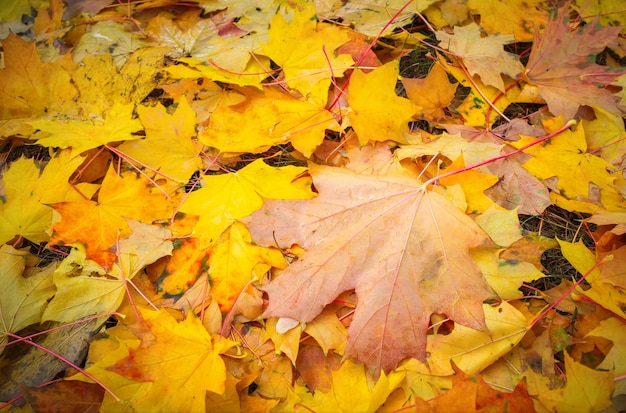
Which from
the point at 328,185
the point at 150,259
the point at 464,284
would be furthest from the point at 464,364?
the point at 150,259

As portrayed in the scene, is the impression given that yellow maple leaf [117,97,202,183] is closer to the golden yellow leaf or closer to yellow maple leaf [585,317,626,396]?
the golden yellow leaf

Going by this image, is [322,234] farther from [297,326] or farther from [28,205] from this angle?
[28,205]

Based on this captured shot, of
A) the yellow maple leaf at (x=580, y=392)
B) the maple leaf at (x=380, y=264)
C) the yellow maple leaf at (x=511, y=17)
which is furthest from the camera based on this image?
the yellow maple leaf at (x=511, y=17)

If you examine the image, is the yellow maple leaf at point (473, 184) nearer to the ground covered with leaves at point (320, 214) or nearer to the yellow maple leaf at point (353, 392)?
the ground covered with leaves at point (320, 214)

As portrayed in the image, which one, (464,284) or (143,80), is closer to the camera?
(464,284)

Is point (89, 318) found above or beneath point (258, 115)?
beneath

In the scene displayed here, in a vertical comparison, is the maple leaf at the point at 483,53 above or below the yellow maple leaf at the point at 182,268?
above

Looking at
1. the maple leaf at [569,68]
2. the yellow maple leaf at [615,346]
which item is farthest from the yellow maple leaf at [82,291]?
the maple leaf at [569,68]

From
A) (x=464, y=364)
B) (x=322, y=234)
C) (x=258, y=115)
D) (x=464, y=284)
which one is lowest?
(x=464, y=364)
